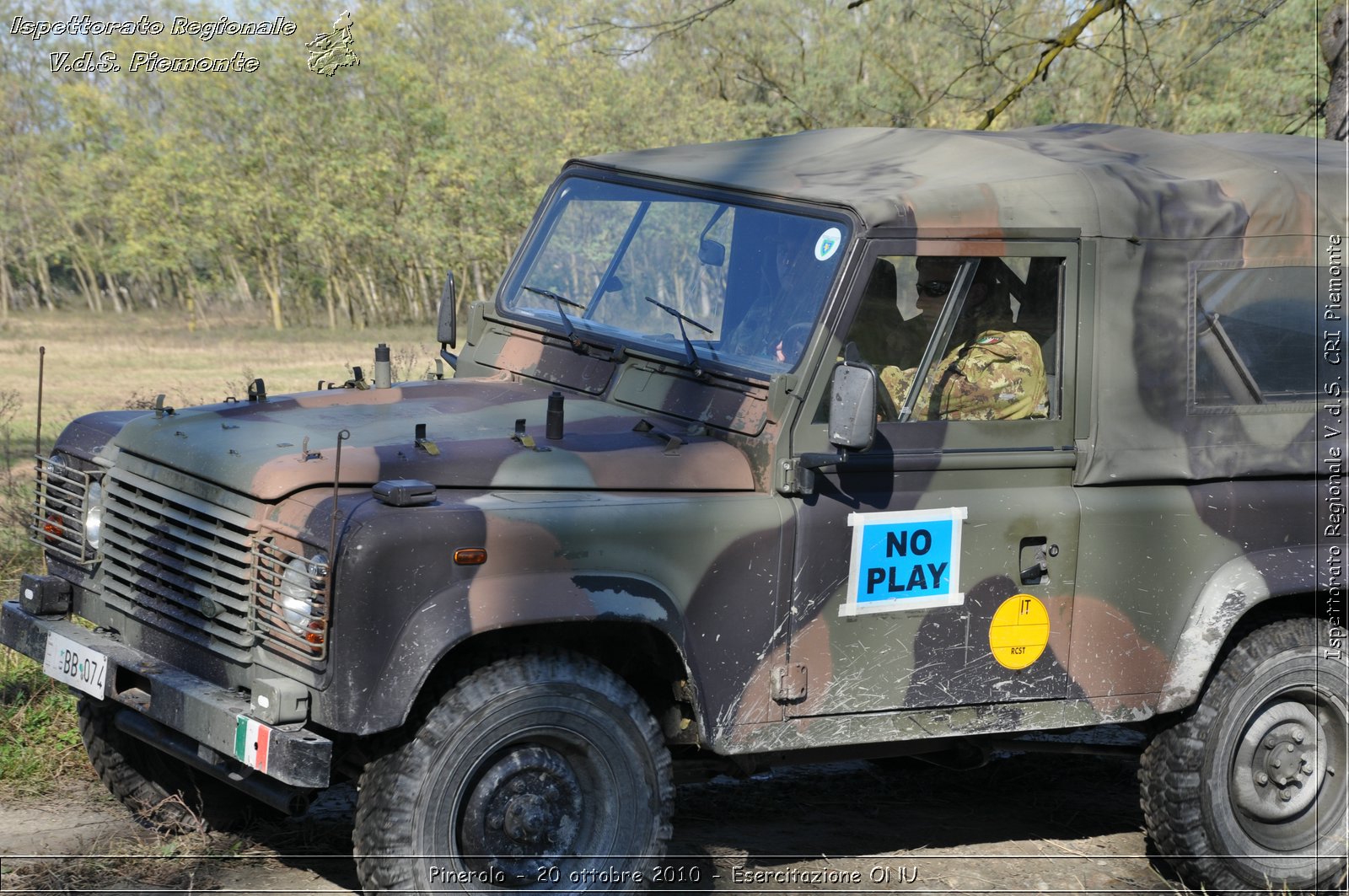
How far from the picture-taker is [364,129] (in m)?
37.8

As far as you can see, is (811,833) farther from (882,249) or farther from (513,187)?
(513,187)

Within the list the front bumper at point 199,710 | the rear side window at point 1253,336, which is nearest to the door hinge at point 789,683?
the front bumper at point 199,710

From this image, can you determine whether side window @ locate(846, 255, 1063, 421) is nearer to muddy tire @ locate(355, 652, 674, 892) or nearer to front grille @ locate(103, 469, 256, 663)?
muddy tire @ locate(355, 652, 674, 892)

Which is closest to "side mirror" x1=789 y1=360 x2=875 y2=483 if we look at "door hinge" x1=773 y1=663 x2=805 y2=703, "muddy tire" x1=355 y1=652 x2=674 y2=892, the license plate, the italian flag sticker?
"door hinge" x1=773 y1=663 x2=805 y2=703

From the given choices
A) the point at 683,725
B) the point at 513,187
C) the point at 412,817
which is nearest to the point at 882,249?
the point at 683,725

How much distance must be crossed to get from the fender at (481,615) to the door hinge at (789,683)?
17.2 inches

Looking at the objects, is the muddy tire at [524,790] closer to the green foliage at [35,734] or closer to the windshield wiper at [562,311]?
the windshield wiper at [562,311]

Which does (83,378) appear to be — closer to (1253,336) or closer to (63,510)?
(63,510)

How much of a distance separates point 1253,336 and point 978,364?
3.35 ft

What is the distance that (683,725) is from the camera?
4.23m

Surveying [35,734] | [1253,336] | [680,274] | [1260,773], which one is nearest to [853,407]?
[680,274]

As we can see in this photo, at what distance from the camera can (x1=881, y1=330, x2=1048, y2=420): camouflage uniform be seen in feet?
14.5

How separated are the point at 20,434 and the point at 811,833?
410 inches

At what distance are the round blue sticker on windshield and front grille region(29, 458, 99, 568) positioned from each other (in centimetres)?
222
